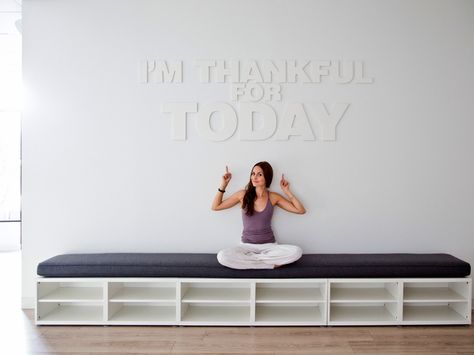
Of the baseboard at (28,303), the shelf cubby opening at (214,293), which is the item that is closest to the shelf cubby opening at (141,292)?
the shelf cubby opening at (214,293)

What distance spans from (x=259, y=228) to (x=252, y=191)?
0.33m

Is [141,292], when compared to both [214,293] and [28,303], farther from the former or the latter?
[28,303]

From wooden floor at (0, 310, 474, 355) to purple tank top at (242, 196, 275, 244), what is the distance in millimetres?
736

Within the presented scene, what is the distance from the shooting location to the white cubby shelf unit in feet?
9.91

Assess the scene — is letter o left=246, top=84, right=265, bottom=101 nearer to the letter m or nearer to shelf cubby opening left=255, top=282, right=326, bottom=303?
the letter m

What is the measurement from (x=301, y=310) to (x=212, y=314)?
30.7 inches

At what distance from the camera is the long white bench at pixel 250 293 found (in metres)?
3.01

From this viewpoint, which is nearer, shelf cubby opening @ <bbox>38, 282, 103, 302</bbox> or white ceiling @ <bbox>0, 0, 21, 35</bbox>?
shelf cubby opening @ <bbox>38, 282, 103, 302</bbox>

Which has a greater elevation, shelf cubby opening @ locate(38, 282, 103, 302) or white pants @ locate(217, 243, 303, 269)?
white pants @ locate(217, 243, 303, 269)

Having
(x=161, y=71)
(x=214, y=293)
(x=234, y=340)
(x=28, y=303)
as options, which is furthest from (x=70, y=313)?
(x=161, y=71)

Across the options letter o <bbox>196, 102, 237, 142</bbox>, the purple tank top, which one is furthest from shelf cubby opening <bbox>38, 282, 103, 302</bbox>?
letter o <bbox>196, 102, 237, 142</bbox>

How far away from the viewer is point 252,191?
336cm

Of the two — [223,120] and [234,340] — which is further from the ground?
[223,120]

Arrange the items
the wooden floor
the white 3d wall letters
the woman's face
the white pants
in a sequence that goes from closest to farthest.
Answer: the wooden floor
the white pants
the woman's face
the white 3d wall letters
